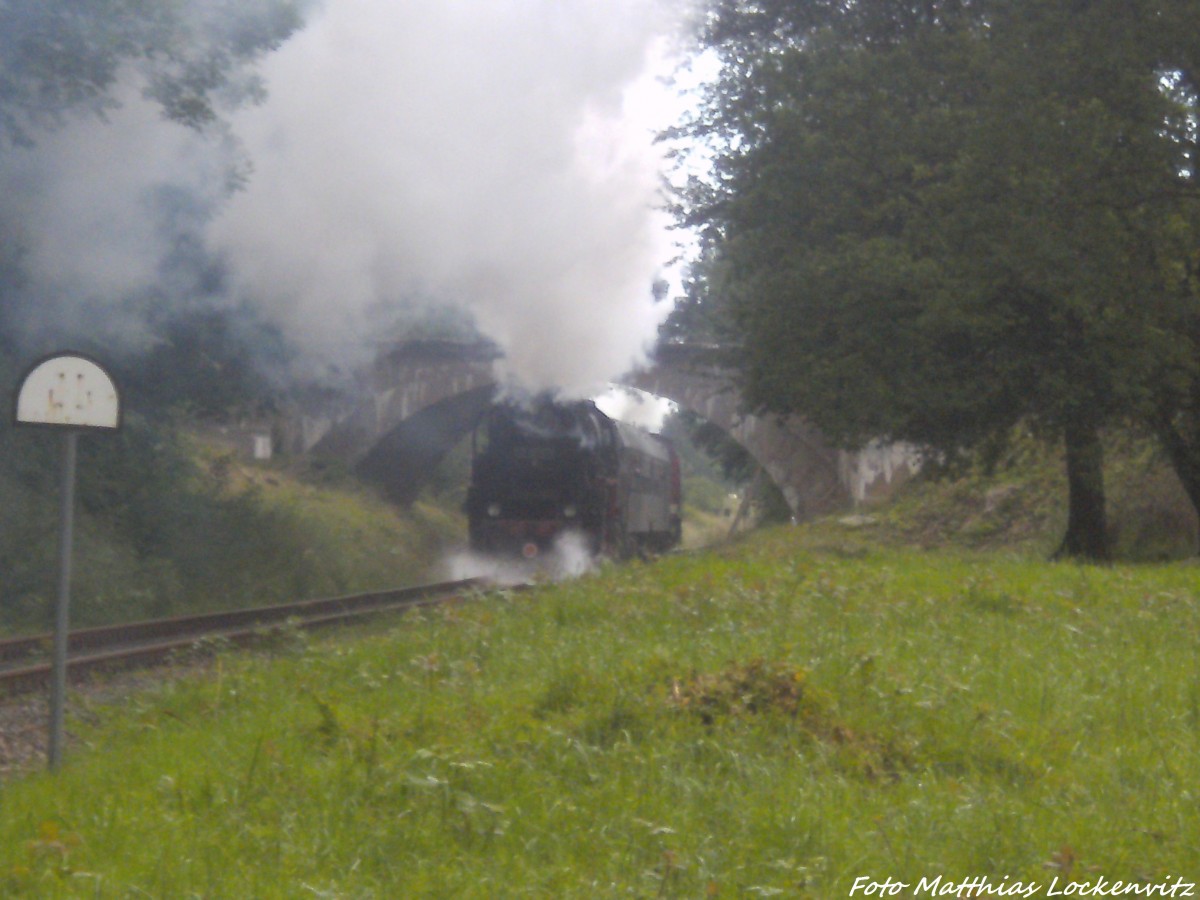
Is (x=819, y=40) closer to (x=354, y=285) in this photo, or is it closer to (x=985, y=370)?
(x=985, y=370)

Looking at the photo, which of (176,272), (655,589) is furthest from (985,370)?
(176,272)

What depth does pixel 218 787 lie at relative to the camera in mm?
6145

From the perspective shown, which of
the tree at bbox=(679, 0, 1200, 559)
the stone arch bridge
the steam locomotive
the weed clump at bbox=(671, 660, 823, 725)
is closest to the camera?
the weed clump at bbox=(671, 660, 823, 725)

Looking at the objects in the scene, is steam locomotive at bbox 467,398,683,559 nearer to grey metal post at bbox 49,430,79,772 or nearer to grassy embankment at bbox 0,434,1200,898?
grassy embankment at bbox 0,434,1200,898

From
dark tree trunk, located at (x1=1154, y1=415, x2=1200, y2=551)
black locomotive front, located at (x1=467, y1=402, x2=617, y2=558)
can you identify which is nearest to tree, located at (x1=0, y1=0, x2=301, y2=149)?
black locomotive front, located at (x1=467, y1=402, x2=617, y2=558)

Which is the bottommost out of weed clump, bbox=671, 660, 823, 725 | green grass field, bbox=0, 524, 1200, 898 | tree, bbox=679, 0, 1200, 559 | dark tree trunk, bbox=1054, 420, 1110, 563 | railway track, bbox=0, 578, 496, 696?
railway track, bbox=0, 578, 496, 696

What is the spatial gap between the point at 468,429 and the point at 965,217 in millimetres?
21515

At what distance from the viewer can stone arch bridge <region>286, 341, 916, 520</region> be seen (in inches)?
1239

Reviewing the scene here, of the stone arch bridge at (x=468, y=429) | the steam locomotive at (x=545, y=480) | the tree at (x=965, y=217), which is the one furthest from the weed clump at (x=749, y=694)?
the stone arch bridge at (x=468, y=429)

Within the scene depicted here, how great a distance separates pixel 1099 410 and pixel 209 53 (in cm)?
1243

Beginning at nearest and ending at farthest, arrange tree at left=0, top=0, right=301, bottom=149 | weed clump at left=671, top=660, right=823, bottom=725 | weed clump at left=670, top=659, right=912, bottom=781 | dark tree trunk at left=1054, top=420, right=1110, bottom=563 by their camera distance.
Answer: weed clump at left=670, top=659, right=912, bottom=781 → weed clump at left=671, top=660, right=823, bottom=725 → tree at left=0, top=0, right=301, bottom=149 → dark tree trunk at left=1054, top=420, right=1110, bottom=563

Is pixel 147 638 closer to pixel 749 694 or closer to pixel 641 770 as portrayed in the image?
pixel 749 694

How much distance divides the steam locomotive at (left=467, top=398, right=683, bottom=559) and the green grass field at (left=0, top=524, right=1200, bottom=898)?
1259 centimetres

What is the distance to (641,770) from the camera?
616 cm
